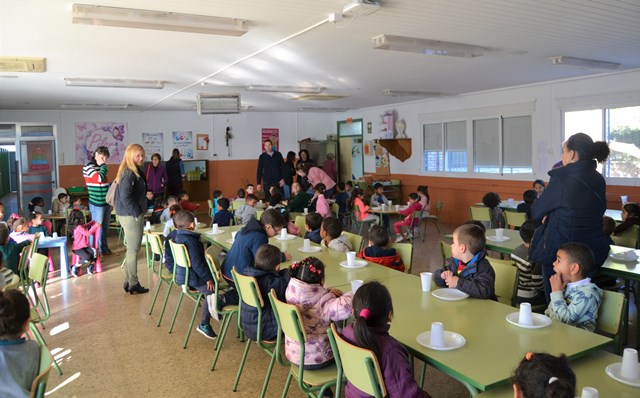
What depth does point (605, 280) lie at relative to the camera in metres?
3.91

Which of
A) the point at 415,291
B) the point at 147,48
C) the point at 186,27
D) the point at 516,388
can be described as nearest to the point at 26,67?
the point at 147,48

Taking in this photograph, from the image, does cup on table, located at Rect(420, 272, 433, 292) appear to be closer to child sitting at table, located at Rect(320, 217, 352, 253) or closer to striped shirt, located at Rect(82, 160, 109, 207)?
child sitting at table, located at Rect(320, 217, 352, 253)

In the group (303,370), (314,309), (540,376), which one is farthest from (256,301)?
(540,376)

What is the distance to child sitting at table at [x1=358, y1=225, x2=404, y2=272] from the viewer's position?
3971 millimetres

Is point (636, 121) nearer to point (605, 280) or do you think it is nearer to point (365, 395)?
point (605, 280)

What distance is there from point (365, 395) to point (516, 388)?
782mm

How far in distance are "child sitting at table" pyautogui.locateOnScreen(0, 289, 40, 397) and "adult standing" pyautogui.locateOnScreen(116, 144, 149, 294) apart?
3371mm

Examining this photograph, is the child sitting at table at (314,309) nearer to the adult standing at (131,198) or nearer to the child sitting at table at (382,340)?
the child sitting at table at (382,340)

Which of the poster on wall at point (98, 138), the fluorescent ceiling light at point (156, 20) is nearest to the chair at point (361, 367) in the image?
the fluorescent ceiling light at point (156, 20)

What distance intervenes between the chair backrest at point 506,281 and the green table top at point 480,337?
0.54 m

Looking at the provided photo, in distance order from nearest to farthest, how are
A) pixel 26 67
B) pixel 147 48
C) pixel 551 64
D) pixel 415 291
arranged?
pixel 415 291 < pixel 147 48 < pixel 26 67 < pixel 551 64

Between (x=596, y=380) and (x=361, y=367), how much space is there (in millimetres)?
897

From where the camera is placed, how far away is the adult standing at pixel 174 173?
11.7 metres

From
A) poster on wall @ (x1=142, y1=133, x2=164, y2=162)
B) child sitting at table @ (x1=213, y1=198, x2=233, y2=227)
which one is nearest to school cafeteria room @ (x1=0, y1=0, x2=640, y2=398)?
child sitting at table @ (x1=213, y1=198, x2=233, y2=227)
